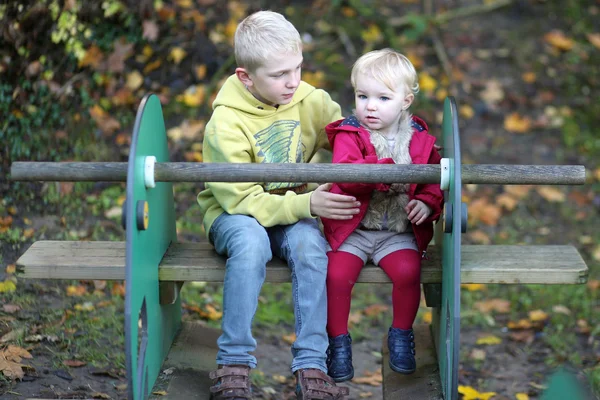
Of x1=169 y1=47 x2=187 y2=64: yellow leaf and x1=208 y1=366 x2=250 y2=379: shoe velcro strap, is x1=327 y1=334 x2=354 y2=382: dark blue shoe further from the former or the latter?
x1=169 y1=47 x2=187 y2=64: yellow leaf

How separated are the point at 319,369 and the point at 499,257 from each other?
0.82 metres

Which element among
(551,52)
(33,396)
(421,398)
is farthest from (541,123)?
(33,396)

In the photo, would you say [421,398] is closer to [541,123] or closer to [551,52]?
[541,123]

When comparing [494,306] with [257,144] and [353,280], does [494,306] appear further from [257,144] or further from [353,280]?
[257,144]

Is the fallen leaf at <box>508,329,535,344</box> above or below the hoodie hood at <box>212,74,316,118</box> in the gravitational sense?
below

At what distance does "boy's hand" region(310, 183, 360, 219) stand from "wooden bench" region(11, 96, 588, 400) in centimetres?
19

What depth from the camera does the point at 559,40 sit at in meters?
7.20

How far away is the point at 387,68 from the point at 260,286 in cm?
90

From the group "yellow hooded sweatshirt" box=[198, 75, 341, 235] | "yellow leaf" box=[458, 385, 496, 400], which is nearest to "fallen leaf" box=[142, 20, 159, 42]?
"yellow hooded sweatshirt" box=[198, 75, 341, 235]

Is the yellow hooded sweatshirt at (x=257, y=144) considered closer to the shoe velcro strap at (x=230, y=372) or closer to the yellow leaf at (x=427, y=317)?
the shoe velcro strap at (x=230, y=372)

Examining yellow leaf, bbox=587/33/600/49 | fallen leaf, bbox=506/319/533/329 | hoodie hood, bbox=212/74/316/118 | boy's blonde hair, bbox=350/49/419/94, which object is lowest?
fallen leaf, bbox=506/319/533/329

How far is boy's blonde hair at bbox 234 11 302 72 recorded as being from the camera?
10.0 feet

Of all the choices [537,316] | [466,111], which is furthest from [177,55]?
[537,316]

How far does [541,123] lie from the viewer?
260 inches
